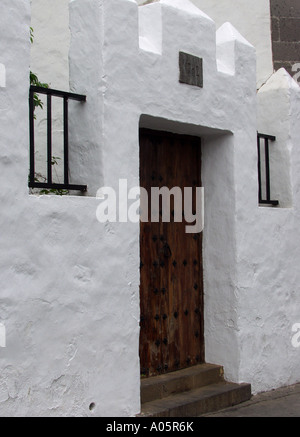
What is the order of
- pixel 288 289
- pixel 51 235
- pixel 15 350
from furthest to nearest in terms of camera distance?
1. pixel 288 289
2. pixel 51 235
3. pixel 15 350

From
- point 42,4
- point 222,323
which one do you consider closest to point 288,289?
point 222,323

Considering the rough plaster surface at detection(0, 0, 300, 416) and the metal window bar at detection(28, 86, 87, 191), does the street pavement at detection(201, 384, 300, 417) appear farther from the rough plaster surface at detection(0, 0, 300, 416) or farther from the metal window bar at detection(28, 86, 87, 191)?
the metal window bar at detection(28, 86, 87, 191)

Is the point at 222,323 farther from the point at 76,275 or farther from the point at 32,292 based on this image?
the point at 32,292

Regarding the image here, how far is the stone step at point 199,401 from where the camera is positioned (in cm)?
498

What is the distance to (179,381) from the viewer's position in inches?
215

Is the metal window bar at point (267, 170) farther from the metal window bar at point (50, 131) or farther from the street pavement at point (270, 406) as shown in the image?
the metal window bar at point (50, 131)

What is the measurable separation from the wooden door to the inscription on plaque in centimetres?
51

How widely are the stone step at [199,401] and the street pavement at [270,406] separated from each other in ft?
0.20

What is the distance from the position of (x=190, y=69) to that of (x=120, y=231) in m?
1.58

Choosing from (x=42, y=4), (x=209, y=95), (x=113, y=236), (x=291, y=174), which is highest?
(x=42, y=4)

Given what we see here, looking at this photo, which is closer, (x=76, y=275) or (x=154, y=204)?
(x=76, y=275)

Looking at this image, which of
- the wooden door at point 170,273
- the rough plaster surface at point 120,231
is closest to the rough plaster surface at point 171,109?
the rough plaster surface at point 120,231

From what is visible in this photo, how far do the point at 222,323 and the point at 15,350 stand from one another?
2.38 metres
